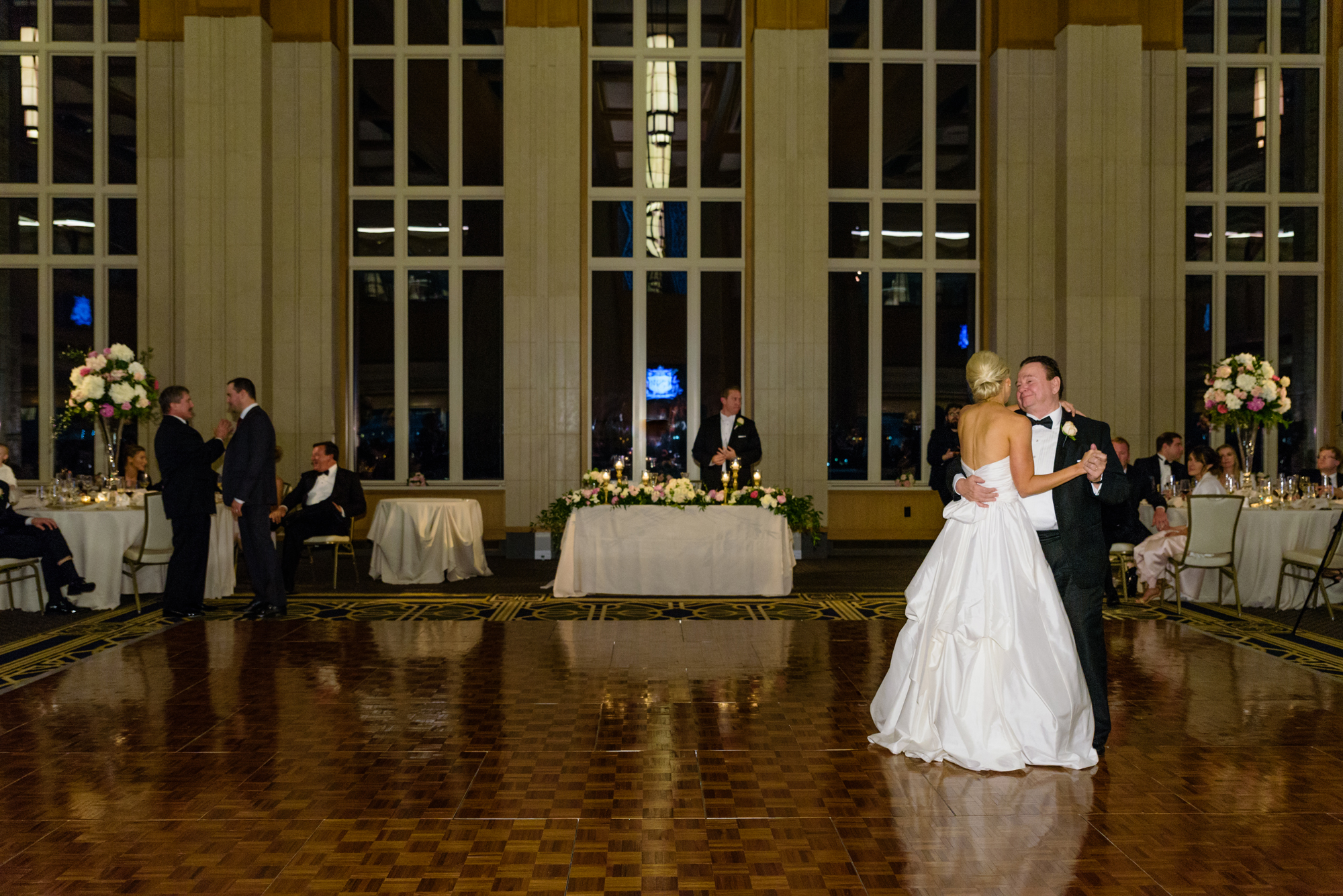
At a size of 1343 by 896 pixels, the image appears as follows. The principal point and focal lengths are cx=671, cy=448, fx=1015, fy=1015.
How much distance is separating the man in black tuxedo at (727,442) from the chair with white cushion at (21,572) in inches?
226

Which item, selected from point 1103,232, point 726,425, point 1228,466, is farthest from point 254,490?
point 1103,232

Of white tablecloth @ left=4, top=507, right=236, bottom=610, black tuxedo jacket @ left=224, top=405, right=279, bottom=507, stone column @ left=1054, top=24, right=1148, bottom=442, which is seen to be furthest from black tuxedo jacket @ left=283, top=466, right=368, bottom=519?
stone column @ left=1054, top=24, right=1148, bottom=442

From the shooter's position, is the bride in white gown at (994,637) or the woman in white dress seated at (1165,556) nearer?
the bride in white gown at (994,637)

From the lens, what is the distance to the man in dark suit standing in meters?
7.77

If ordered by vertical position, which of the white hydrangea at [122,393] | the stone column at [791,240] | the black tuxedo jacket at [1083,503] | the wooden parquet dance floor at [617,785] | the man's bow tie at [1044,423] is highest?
the stone column at [791,240]

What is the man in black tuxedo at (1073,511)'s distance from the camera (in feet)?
14.5

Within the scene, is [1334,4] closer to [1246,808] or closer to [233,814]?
[1246,808]

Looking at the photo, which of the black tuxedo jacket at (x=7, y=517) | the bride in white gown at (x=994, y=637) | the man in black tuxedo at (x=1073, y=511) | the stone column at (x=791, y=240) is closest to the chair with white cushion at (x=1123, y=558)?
the stone column at (x=791, y=240)

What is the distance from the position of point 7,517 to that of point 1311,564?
33.0 feet

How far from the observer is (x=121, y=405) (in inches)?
347

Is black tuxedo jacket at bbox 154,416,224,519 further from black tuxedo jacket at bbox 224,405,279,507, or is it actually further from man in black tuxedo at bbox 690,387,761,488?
man in black tuxedo at bbox 690,387,761,488

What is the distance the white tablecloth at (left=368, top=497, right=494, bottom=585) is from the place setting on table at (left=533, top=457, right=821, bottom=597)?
162 cm

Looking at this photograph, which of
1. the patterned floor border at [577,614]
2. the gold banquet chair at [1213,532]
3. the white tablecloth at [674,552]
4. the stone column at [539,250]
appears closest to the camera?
the patterned floor border at [577,614]

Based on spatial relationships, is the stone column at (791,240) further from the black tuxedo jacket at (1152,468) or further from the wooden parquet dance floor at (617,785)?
the wooden parquet dance floor at (617,785)
